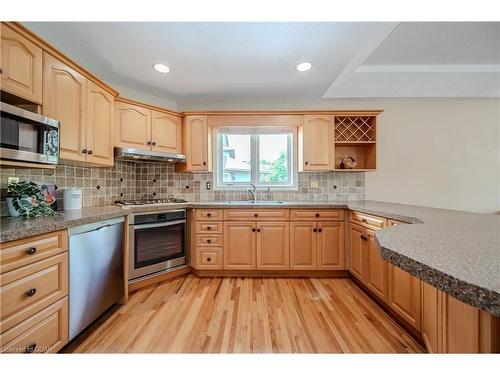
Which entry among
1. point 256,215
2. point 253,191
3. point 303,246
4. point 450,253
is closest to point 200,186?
point 253,191

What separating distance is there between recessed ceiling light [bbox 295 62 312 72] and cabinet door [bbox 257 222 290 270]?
1757 mm

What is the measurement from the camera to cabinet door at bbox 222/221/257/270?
8.23 ft

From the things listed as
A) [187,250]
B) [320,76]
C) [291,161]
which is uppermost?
→ [320,76]

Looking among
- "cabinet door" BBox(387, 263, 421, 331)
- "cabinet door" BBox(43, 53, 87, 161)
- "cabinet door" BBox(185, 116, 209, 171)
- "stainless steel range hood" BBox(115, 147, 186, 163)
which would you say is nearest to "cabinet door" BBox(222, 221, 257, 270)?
"cabinet door" BBox(185, 116, 209, 171)

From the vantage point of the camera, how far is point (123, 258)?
1927mm

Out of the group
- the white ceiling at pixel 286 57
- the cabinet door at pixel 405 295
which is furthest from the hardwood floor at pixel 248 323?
the white ceiling at pixel 286 57

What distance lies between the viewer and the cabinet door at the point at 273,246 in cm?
250

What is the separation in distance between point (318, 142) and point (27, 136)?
278 centimetres

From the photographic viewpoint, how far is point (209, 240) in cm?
254

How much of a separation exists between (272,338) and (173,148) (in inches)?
93.7

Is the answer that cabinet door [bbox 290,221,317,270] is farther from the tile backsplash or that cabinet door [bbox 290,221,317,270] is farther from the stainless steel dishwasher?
the stainless steel dishwasher

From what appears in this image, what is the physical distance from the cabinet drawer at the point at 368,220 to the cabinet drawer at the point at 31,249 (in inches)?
94.1
